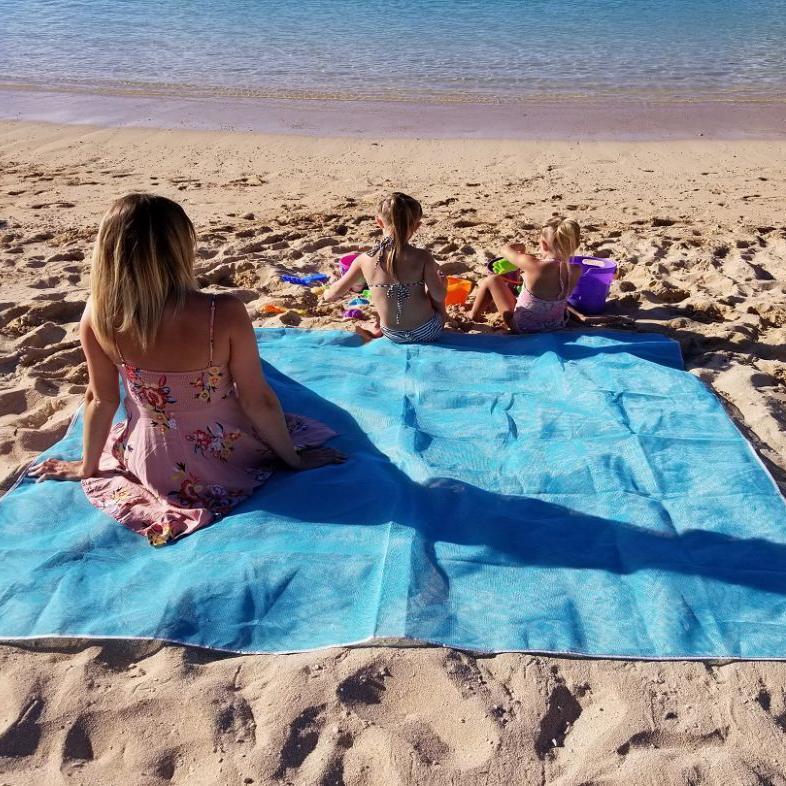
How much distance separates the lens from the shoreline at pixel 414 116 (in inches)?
398

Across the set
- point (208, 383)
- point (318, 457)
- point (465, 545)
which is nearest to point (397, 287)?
point (318, 457)

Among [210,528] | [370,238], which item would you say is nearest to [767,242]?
[370,238]

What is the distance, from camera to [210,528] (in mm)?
2971

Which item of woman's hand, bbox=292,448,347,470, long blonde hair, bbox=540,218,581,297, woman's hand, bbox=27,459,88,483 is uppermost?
long blonde hair, bbox=540,218,581,297

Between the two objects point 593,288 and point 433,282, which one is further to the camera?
point 593,288

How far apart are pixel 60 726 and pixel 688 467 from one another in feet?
8.35

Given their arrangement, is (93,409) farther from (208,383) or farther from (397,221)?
(397,221)

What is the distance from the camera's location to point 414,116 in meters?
11.1

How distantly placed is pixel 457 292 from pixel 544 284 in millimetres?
710

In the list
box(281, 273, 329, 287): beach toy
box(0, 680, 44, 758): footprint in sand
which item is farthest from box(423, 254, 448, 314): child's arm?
box(0, 680, 44, 758): footprint in sand

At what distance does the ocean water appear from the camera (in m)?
13.3

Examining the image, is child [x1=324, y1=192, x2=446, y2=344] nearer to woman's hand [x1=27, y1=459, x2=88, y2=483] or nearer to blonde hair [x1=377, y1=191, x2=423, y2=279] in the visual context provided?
blonde hair [x1=377, y1=191, x2=423, y2=279]

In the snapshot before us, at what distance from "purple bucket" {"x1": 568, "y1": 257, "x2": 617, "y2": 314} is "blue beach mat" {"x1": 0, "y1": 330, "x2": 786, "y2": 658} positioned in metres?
1.26

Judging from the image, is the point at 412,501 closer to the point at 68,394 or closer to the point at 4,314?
the point at 68,394
